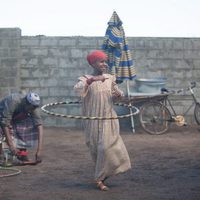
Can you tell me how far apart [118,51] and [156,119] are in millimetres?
1779

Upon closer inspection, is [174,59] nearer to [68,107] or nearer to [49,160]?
[68,107]

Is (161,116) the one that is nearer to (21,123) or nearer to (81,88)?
(21,123)

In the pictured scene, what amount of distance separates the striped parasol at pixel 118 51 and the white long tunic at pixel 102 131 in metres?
5.55

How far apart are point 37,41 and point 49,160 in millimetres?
4982

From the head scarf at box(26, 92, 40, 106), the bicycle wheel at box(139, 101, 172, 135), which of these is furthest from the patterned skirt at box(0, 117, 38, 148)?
the bicycle wheel at box(139, 101, 172, 135)

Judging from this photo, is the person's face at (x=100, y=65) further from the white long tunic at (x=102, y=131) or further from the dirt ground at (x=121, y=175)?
the dirt ground at (x=121, y=175)

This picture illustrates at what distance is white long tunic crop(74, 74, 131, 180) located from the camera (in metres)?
6.20

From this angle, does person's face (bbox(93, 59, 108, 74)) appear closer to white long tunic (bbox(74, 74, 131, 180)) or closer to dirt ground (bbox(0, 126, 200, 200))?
white long tunic (bbox(74, 74, 131, 180))

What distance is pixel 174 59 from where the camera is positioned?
42.6 feet

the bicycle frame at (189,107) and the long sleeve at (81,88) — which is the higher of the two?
the long sleeve at (81,88)

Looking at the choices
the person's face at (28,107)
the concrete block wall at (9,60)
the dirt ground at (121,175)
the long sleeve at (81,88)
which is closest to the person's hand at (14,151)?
the dirt ground at (121,175)

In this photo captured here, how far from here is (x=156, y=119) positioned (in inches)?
474

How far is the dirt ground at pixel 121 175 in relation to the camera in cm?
590

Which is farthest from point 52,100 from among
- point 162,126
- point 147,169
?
point 147,169
